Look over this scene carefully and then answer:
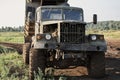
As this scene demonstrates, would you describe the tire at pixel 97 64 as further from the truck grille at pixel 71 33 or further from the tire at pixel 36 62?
the tire at pixel 36 62

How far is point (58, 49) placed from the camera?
12.8m

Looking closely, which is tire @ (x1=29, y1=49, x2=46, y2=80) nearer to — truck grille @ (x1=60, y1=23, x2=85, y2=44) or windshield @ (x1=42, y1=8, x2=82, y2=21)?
truck grille @ (x1=60, y1=23, x2=85, y2=44)

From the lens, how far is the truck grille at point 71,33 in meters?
13.1

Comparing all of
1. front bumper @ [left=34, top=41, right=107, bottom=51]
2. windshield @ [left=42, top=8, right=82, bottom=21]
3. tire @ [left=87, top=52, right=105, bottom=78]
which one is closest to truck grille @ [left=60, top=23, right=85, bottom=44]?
front bumper @ [left=34, top=41, right=107, bottom=51]

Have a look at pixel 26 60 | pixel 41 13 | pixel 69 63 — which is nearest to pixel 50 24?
pixel 41 13

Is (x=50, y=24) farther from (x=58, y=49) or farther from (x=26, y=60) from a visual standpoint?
(x=26, y=60)

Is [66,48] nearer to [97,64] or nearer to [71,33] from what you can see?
[71,33]

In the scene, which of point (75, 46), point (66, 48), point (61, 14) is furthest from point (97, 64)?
point (61, 14)

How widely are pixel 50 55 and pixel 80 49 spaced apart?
3.58ft

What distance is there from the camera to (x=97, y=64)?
13.5m

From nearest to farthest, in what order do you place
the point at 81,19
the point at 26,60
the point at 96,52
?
the point at 96,52 → the point at 81,19 → the point at 26,60

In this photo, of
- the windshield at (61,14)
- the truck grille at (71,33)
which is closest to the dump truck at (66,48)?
the truck grille at (71,33)

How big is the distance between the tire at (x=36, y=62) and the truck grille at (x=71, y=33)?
33.5 inches

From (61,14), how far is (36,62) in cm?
261
